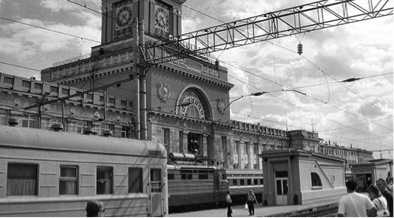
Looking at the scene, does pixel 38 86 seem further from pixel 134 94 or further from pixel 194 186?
pixel 194 186

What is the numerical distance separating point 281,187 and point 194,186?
5.98 metres

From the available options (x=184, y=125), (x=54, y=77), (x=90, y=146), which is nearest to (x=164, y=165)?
(x=90, y=146)

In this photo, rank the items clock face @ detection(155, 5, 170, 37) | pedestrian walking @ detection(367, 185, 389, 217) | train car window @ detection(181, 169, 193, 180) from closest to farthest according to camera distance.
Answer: pedestrian walking @ detection(367, 185, 389, 217) → train car window @ detection(181, 169, 193, 180) → clock face @ detection(155, 5, 170, 37)

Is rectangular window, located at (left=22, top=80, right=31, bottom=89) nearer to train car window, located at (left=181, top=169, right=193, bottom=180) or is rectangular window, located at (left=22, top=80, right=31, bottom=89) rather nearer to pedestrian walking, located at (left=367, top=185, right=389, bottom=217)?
train car window, located at (left=181, top=169, right=193, bottom=180)

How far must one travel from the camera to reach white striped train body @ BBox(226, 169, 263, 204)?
3378 cm

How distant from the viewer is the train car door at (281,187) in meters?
28.4

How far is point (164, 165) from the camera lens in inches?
711

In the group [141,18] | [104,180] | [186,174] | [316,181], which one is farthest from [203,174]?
[141,18]

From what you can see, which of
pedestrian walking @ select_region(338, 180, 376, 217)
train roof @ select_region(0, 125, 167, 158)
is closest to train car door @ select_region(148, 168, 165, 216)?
train roof @ select_region(0, 125, 167, 158)

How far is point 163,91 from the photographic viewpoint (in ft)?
137

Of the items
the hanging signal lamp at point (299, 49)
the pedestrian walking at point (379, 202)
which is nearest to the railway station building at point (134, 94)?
the hanging signal lamp at point (299, 49)

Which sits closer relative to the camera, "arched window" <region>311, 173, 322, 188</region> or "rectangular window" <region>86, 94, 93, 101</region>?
"arched window" <region>311, 173, 322, 188</region>

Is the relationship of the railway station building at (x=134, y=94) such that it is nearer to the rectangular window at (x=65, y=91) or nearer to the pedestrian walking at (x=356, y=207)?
the rectangular window at (x=65, y=91)

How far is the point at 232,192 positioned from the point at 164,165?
54.0ft
